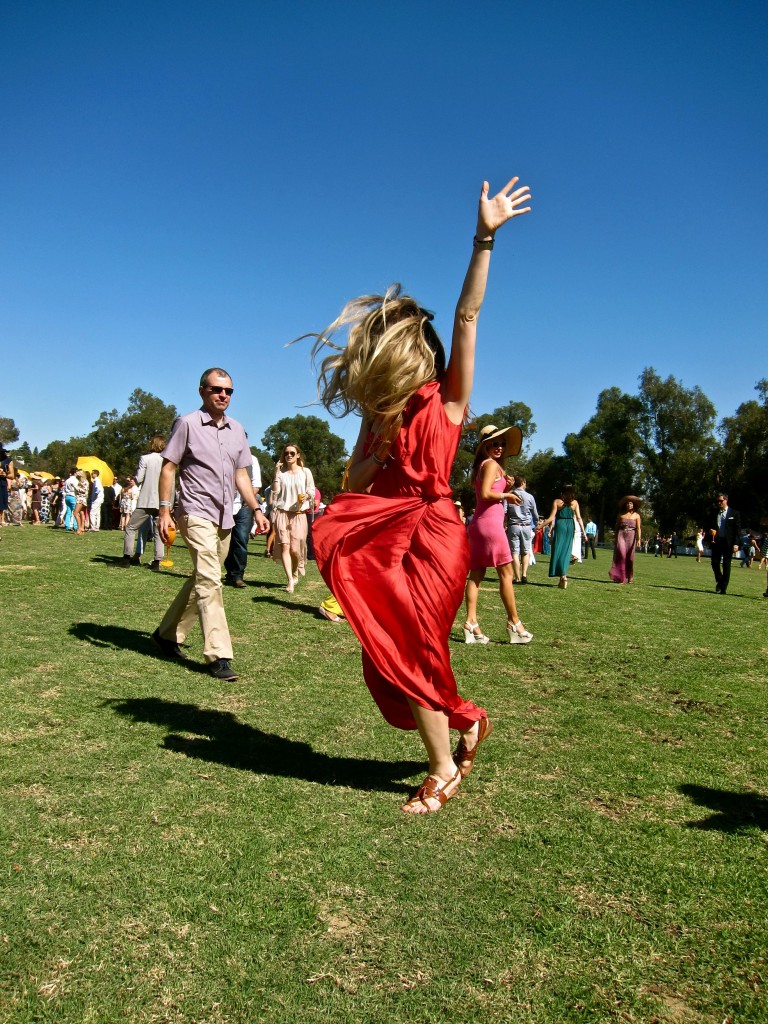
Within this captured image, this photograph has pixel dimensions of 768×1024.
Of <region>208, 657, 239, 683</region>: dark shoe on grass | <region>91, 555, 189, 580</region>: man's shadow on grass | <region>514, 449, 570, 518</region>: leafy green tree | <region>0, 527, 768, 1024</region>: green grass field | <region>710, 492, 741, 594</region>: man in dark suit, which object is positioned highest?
<region>514, 449, 570, 518</region>: leafy green tree

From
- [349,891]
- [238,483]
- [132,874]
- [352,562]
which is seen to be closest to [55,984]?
[132,874]

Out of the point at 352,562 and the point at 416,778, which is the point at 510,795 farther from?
the point at 352,562

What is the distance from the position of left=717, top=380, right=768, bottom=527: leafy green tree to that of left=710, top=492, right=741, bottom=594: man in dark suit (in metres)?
45.1

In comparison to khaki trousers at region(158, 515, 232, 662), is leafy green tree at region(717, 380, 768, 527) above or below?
above

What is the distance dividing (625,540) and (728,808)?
13668 millimetres

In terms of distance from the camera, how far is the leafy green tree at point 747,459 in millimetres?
58875

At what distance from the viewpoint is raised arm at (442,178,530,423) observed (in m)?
3.14

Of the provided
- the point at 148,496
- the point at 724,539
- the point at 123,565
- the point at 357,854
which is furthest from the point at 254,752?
the point at 724,539

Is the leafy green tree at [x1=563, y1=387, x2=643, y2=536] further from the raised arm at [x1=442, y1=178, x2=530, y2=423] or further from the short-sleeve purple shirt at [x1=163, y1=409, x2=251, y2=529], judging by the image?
the raised arm at [x1=442, y1=178, x2=530, y2=423]

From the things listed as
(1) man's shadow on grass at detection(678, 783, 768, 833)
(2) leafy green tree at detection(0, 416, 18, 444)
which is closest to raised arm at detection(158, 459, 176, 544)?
(1) man's shadow on grass at detection(678, 783, 768, 833)

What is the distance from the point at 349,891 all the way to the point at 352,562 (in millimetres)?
1316

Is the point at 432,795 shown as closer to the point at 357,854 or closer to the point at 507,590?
the point at 357,854

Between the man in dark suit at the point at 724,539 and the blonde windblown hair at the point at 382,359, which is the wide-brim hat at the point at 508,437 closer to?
the blonde windblown hair at the point at 382,359

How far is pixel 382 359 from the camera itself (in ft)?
10.7
